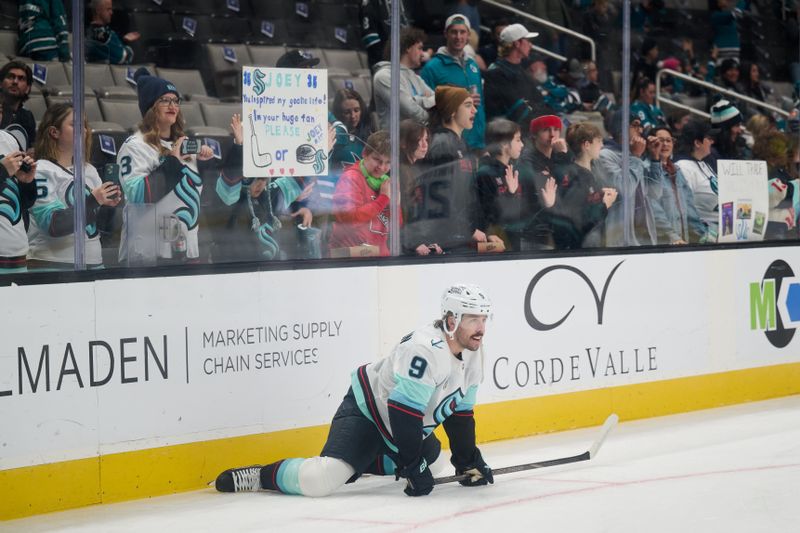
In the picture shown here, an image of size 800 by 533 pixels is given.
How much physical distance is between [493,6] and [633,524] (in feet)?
11.1

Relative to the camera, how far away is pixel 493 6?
23.5 feet

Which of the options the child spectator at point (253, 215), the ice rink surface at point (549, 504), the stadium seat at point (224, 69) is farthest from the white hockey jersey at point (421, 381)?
the stadium seat at point (224, 69)

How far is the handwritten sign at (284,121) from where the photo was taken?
6.04m

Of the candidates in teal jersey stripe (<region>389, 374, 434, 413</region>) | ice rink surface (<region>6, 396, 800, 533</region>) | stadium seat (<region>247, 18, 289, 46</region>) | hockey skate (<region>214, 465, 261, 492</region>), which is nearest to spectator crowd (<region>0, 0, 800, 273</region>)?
stadium seat (<region>247, 18, 289, 46</region>)

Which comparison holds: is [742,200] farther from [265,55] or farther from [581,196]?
[265,55]

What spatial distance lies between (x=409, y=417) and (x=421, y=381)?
15cm

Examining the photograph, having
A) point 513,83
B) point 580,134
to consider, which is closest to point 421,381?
point 513,83

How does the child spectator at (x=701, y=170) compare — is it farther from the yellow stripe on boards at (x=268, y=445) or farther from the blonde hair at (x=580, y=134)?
the yellow stripe on boards at (x=268, y=445)

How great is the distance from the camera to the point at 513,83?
723 centimetres

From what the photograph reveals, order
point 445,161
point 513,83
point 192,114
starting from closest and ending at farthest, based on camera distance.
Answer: point 192,114, point 445,161, point 513,83

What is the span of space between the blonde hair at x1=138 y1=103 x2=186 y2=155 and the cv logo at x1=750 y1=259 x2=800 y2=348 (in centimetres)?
425

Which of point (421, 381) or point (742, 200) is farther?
point (742, 200)

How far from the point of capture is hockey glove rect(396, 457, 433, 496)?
5.25 metres

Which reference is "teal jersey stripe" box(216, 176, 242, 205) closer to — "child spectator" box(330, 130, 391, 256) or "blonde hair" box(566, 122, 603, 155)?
"child spectator" box(330, 130, 391, 256)
